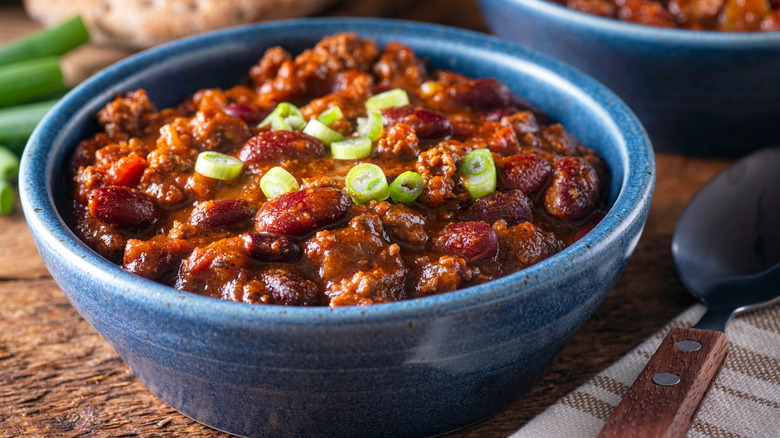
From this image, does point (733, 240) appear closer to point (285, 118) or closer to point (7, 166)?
point (285, 118)

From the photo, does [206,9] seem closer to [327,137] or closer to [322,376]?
[327,137]

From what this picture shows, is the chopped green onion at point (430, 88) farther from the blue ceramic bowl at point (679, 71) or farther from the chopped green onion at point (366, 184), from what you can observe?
the blue ceramic bowl at point (679, 71)

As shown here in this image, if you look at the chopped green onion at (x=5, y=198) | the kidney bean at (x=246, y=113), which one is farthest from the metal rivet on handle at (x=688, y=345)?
the chopped green onion at (x=5, y=198)

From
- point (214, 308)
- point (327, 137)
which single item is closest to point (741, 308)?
point (327, 137)

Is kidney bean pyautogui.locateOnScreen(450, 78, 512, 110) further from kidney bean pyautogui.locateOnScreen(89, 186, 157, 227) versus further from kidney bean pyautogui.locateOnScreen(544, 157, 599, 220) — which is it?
kidney bean pyautogui.locateOnScreen(89, 186, 157, 227)

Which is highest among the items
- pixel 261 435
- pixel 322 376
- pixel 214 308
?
pixel 214 308

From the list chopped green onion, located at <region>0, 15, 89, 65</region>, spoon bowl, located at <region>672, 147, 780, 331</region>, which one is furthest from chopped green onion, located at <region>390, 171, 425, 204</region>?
chopped green onion, located at <region>0, 15, 89, 65</region>
